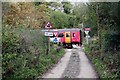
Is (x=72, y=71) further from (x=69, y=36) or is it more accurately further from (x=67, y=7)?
(x=67, y=7)

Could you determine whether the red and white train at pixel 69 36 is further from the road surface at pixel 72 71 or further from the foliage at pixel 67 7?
the road surface at pixel 72 71

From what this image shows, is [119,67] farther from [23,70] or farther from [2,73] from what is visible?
[2,73]

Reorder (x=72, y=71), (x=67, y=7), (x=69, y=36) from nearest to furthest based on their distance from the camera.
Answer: (x=72, y=71)
(x=69, y=36)
(x=67, y=7)

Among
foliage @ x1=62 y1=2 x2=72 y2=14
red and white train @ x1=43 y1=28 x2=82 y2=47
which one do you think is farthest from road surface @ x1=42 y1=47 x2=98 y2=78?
foliage @ x1=62 y1=2 x2=72 y2=14

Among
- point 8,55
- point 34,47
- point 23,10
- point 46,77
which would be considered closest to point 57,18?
point 23,10

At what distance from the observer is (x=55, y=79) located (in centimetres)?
1012

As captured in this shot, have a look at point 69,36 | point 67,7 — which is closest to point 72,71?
point 69,36

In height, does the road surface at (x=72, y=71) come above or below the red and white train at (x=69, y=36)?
below

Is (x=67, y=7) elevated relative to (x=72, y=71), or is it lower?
elevated

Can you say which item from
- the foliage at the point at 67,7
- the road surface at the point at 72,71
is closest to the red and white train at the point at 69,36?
the foliage at the point at 67,7

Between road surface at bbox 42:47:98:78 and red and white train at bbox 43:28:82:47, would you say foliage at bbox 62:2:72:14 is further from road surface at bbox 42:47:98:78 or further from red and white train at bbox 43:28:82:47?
road surface at bbox 42:47:98:78

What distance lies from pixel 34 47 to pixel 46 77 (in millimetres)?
2300

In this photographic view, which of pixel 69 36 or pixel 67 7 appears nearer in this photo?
pixel 69 36

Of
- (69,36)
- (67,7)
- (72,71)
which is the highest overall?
(67,7)
